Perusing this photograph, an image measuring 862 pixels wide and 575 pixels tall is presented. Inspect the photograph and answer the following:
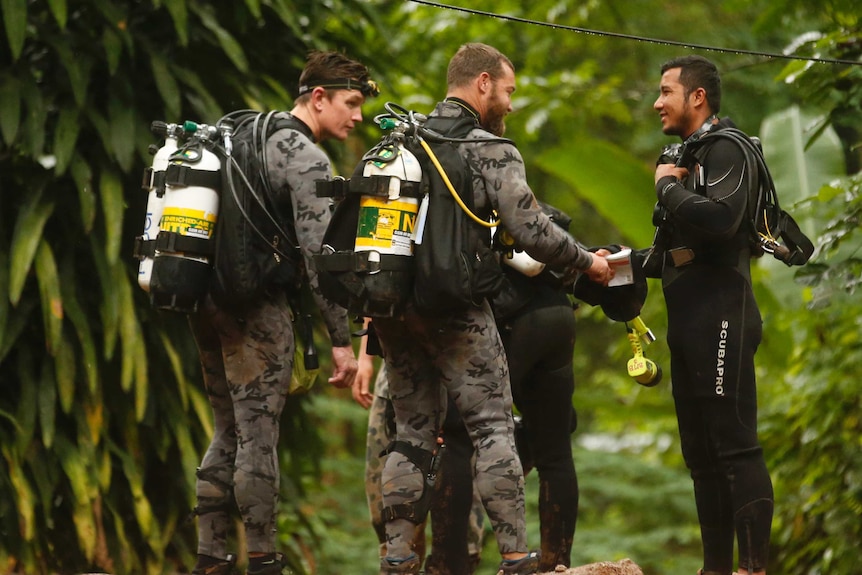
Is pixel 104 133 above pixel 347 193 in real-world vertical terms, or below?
above

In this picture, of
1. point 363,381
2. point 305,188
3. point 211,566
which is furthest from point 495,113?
point 211,566

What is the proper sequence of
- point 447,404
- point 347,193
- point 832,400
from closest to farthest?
point 347,193 < point 447,404 < point 832,400

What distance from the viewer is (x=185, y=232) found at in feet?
15.0

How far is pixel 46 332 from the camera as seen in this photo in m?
6.72

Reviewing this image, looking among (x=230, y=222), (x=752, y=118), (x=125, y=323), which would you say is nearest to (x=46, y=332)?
(x=125, y=323)

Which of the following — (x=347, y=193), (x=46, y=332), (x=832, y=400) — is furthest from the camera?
(x=832, y=400)

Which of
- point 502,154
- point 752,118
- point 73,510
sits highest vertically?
point 752,118

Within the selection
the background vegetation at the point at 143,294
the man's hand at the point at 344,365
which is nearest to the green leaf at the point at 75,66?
the background vegetation at the point at 143,294

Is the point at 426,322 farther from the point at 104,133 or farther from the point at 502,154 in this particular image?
the point at 104,133

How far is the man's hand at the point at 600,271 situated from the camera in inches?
188

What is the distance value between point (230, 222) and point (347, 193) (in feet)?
1.68

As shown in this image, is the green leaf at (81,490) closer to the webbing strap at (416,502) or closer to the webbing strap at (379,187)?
the webbing strap at (416,502)

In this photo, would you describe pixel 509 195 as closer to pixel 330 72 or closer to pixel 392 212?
pixel 392 212

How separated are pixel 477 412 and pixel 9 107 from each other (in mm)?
3913
